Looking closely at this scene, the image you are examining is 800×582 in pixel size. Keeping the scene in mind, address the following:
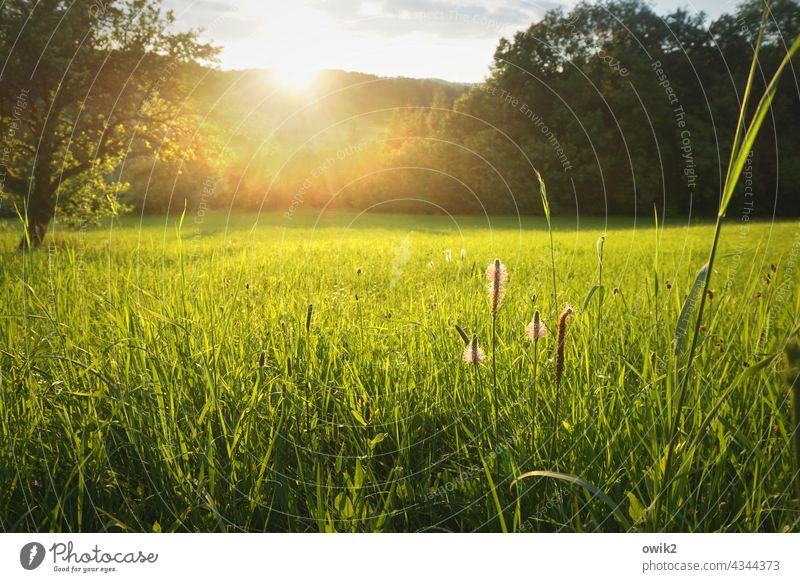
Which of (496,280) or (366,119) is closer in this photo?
(496,280)

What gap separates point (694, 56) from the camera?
308 cm

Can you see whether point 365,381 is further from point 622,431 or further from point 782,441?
point 782,441

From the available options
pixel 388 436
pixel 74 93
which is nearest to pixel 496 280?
pixel 388 436

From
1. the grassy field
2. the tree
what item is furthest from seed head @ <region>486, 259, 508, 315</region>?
the tree

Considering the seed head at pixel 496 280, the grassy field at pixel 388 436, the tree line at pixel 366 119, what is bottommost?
the grassy field at pixel 388 436

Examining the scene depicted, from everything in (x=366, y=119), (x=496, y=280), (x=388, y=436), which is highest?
(x=366, y=119)

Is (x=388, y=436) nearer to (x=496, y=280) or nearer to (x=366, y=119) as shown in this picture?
(x=496, y=280)

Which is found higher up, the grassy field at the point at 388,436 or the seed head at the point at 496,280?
the seed head at the point at 496,280

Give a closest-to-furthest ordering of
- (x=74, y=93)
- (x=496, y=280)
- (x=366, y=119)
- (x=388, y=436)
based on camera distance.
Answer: (x=496, y=280), (x=388, y=436), (x=366, y=119), (x=74, y=93)

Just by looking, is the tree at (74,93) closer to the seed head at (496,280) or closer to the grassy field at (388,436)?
the grassy field at (388,436)

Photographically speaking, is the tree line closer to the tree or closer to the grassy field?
the tree

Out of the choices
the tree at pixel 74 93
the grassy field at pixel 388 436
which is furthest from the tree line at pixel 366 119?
the grassy field at pixel 388 436
